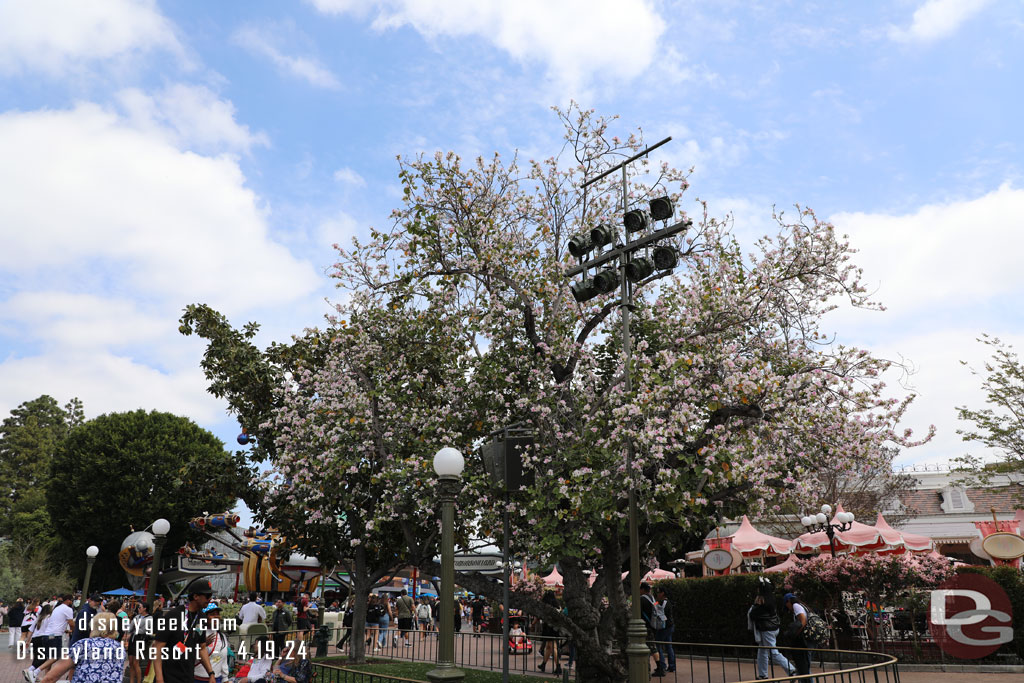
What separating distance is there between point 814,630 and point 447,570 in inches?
484

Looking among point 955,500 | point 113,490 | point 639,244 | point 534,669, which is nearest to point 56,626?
point 534,669

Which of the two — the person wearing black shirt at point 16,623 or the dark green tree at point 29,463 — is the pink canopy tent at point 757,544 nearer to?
the person wearing black shirt at point 16,623

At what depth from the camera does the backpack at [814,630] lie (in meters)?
16.3

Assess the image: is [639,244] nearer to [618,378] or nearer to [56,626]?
[618,378]

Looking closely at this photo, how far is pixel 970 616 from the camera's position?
53.4 feet

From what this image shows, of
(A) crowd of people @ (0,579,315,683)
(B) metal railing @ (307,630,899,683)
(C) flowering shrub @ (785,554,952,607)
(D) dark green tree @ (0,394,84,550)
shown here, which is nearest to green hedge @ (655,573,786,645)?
(B) metal railing @ (307,630,899,683)

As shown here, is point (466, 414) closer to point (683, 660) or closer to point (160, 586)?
point (683, 660)

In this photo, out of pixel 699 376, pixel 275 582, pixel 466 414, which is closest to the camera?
pixel 699 376

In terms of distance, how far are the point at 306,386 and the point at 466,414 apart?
6.80 meters

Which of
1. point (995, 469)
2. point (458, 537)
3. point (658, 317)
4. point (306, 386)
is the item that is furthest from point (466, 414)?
point (995, 469)

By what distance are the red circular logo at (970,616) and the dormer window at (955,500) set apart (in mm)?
25012

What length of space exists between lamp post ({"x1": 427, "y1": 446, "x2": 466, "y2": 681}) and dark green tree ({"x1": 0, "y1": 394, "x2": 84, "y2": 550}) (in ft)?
175

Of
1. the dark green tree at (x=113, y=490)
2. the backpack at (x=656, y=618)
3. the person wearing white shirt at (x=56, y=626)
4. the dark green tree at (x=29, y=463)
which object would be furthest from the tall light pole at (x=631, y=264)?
the dark green tree at (x=29, y=463)

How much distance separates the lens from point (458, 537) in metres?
17.1
